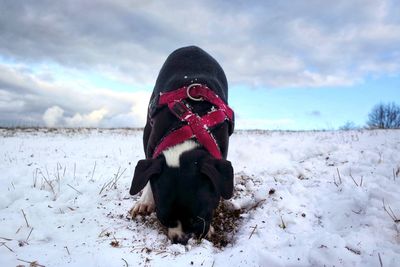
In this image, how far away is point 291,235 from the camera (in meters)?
3.87

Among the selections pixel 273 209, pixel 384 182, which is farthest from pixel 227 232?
pixel 384 182

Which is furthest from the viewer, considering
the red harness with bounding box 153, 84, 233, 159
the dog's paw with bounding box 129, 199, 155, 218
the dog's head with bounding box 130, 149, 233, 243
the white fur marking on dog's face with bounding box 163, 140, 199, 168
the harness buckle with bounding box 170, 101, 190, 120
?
the dog's paw with bounding box 129, 199, 155, 218

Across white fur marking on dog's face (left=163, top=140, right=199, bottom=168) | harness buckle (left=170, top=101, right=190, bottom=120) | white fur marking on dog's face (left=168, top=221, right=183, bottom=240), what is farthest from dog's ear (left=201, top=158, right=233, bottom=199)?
harness buckle (left=170, top=101, right=190, bottom=120)

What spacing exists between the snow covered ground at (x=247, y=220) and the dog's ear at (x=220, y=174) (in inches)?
25.9

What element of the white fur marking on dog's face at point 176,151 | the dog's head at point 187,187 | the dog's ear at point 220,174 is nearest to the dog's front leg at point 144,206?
the dog's head at point 187,187

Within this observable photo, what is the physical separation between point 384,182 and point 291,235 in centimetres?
194

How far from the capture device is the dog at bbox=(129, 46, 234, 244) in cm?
359

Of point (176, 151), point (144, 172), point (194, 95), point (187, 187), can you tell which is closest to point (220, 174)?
point (187, 187)

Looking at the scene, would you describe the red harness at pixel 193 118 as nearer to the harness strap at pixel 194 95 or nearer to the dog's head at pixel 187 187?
the harness strap at pixel 194 95

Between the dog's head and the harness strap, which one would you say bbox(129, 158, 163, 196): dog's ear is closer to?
the dog's head

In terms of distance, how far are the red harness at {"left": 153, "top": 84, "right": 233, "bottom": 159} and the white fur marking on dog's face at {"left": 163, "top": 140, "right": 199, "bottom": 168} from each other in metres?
0.06

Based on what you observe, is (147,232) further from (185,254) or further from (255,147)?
(255,147)

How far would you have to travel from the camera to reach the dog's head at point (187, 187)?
3538 mm

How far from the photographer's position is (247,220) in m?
4.43
